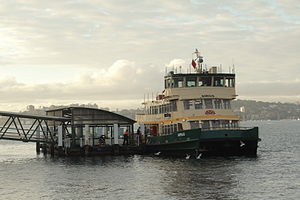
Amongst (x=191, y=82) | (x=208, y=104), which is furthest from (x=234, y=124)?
(x=191, y=82)

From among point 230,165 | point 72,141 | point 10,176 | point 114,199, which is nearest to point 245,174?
point 230,165

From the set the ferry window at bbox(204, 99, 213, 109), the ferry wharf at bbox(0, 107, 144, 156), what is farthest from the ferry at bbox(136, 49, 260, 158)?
the ferry wharf at bbox(0, 107, 144, 156)

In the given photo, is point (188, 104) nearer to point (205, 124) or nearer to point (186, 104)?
point (186, 104)

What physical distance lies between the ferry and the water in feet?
5.47

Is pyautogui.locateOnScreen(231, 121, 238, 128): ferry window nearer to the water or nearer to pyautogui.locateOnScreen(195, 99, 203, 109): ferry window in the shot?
pyautogui.locateOnScreen(195, 99, 203, 109): ferry window

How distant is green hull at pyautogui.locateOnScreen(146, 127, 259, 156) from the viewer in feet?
178

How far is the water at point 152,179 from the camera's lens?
121 feet

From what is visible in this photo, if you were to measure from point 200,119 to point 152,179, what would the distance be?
15664 millimetres

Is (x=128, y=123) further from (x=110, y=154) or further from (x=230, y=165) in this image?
(x=230, y=165)

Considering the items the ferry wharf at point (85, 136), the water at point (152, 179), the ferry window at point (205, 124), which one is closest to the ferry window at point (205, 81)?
the ferry window at point (205, 124)

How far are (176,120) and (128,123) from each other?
8.32 meters

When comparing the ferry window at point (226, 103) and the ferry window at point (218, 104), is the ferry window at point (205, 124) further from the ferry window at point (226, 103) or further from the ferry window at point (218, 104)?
the ferry window at point (226, 103)

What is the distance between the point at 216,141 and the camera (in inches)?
2156

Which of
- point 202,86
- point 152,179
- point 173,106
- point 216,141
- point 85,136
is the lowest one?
point 152,179
